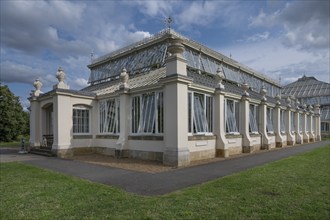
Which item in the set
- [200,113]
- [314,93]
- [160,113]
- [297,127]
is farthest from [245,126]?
[314,93]

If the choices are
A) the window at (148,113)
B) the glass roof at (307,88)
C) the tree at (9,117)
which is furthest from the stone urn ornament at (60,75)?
the glass roof at (307,88)

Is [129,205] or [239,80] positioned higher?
[239,80]

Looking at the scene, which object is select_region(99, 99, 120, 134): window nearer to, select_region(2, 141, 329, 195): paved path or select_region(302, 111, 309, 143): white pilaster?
select_region(2, 141, 329, 195): paved path

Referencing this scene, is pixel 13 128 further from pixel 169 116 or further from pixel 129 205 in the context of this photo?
pixel 129 205

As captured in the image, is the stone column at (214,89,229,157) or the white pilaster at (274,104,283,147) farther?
the white pilaster at (274,104,283,147)

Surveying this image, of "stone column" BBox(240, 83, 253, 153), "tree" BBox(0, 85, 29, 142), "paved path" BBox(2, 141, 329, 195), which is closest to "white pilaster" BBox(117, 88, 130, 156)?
"paved path" BBox(2, 141, 329, 195)

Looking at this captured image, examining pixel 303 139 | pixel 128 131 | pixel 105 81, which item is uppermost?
pixel 105 81

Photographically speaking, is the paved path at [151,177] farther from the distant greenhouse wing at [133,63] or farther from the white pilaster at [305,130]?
the white pilaster at [305,130]

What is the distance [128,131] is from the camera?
13859 millimetres

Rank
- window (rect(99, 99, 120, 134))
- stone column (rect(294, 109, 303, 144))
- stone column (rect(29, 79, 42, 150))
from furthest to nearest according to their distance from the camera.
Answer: stone column (rect(294, 109, 303, 144)) → stone column (rect(29, 79, 42, 150)) → window (rect(99, 99, 120, 134))

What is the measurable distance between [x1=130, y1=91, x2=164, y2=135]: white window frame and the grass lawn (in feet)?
16.7

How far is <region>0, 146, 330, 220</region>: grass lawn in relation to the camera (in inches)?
189

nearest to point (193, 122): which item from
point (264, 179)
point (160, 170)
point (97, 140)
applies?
point (160, 170)

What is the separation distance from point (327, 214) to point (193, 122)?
794 centimetres
